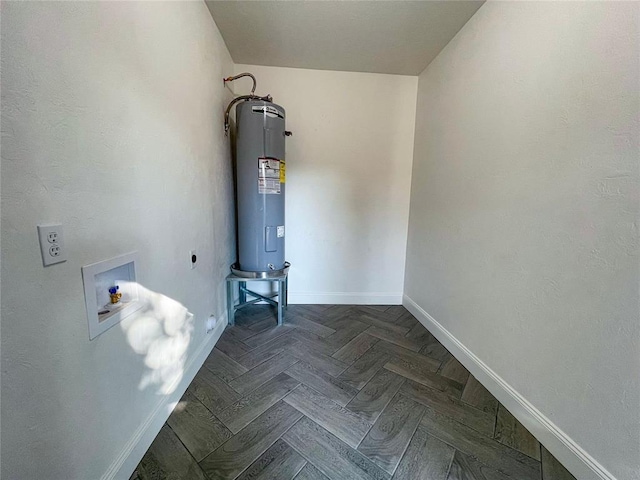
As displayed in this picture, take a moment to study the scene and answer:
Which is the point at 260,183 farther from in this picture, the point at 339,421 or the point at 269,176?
the point at 339,421

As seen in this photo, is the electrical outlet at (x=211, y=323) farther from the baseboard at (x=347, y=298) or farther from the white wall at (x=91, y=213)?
the baseboard at (x=347, y=298)

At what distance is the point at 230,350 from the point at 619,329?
7.17 feet

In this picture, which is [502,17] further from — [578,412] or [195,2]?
[578,412]

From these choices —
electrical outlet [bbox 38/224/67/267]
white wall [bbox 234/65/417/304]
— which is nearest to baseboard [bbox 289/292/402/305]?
white wall [bbox 234/65/417/304]

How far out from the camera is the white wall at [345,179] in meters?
2.52

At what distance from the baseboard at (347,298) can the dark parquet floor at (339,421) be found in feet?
2.48

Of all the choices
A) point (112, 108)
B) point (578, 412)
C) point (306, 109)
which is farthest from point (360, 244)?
point (112, 108)

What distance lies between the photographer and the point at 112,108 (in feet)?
2.87

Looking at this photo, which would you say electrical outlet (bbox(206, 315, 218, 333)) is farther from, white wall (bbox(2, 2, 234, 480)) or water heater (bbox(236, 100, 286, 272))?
water heater (bbox(236, 100, 286, 272))

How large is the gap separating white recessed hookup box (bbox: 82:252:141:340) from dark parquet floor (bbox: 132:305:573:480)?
72 cm

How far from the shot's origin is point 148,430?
112 cm

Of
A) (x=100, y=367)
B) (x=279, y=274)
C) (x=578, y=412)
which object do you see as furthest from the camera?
(x=279, y=274)

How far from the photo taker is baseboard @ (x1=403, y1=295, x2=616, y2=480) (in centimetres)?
100

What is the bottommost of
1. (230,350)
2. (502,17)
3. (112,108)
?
(230,350)
